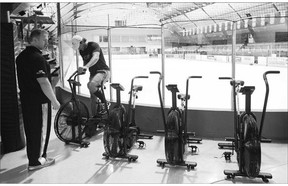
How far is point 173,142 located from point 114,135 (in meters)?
0.72

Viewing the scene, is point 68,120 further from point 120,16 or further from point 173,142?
point 120,16

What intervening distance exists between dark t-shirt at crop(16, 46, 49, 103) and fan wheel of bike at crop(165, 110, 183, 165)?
1377mm

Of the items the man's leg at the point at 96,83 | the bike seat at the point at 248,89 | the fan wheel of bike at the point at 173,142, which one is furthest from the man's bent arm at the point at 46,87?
the bike seat at the point at 248,89

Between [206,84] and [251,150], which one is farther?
[206,84]

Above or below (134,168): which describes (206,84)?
above

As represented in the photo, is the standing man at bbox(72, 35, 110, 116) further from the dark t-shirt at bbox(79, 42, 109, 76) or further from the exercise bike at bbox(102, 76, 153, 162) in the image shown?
the exercise bike at bbox(102, 76, 153, 162)

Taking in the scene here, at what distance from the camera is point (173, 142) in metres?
2.91

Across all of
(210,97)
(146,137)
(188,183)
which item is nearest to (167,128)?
(188,183)

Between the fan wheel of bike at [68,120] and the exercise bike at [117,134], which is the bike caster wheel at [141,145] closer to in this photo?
the exercise bike at [117,134]

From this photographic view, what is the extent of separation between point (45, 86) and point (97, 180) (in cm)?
106

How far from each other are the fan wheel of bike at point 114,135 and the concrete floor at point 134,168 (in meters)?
0.13

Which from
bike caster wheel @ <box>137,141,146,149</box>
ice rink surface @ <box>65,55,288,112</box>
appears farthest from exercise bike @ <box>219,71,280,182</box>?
ice rink surface @ <box>65,55,288,112</box>

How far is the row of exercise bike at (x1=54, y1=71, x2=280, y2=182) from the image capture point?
263 cm

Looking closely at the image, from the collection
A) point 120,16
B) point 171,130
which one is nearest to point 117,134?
point 171,130
